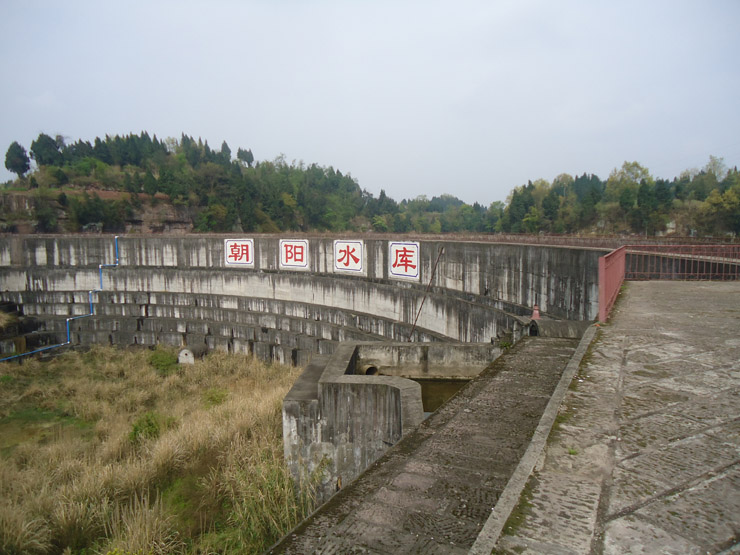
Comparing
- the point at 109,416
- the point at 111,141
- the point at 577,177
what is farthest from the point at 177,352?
the point at 577,177

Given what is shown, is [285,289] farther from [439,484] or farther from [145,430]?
[439,484]

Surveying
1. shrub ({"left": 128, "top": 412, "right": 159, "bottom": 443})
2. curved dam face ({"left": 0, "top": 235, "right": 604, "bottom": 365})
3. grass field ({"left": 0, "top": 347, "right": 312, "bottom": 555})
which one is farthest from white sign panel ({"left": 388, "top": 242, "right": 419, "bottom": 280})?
shrub ({"left": 128, "top": 412, "right": 159, "bottom": 443})

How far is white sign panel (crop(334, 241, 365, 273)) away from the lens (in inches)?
706

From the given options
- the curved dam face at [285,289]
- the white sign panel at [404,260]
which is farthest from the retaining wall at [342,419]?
the white sign panel at [404,260]

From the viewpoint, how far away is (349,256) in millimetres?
18422

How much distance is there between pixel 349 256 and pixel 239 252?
716 cm

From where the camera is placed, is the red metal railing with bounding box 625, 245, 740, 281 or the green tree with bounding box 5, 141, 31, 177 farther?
the green tree with bounding box 5, 141, 31, 177

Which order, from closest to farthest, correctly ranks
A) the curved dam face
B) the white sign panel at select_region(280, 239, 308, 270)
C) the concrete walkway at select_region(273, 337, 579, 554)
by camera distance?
the concrete walkway at select_region(273, 337, 579, 554)
the curved dam face
the white sign panel at select_region(280, 239, 308, 270)

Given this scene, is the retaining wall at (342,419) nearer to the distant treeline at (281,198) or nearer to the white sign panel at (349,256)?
the white sign panel at (349,256)

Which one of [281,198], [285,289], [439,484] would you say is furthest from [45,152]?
[439,484]

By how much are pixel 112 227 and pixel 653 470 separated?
186ft

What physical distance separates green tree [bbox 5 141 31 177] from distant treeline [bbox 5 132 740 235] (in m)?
0.17

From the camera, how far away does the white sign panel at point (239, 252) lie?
22.5m

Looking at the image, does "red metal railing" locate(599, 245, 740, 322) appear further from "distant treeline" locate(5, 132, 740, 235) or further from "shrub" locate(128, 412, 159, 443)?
"distant treeline" locate(5, 132, 740, 235)
